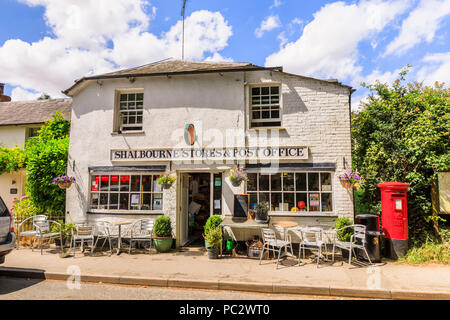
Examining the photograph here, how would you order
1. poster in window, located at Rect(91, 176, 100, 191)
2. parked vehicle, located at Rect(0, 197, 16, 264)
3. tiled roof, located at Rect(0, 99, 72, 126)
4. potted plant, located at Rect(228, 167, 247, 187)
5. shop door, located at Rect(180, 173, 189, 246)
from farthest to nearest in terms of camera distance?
tiled roof, located at Rect(0, 99, 72, 126) → poster in window, located at Rect(91, 176, 100, 191) → shop door, located at Rect(180, 173, 189, 246) → potted plant, located at Rect(228, 167, 247, 187) → parked vehicle, located at Rect(0, 197, 16, 264)

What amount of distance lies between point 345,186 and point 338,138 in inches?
60.0

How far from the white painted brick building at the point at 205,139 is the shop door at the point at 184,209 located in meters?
0.06

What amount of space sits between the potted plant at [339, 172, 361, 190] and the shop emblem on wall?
184 inches

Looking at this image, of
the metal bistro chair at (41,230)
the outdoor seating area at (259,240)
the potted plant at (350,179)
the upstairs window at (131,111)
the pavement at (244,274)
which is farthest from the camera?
the upstairs window at (131,111)

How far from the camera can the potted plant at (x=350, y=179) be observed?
7429mm

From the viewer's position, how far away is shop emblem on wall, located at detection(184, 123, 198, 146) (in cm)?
858

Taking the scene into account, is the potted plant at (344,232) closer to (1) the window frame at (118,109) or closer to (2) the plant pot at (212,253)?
(2) the plant pot at (212,253)

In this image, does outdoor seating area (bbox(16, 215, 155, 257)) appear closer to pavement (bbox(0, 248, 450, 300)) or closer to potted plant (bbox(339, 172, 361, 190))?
pavement (bbox(0, 248, 450, 300))

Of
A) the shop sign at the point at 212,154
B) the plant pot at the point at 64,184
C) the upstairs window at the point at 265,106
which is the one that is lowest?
the plant pot at the point at 64,184

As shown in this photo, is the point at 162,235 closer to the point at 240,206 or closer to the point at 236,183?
the point at 240,206

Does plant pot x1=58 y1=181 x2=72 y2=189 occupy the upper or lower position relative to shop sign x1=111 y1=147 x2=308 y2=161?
lower

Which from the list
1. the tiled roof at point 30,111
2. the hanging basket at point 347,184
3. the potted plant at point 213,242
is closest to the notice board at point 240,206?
the potted plant at point 213,242

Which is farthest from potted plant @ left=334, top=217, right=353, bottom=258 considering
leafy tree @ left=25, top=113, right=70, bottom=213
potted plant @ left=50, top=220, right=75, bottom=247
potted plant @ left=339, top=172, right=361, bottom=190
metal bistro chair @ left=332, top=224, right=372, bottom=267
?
leafy tree @ left=25, top=113, right=70, bottom=213
